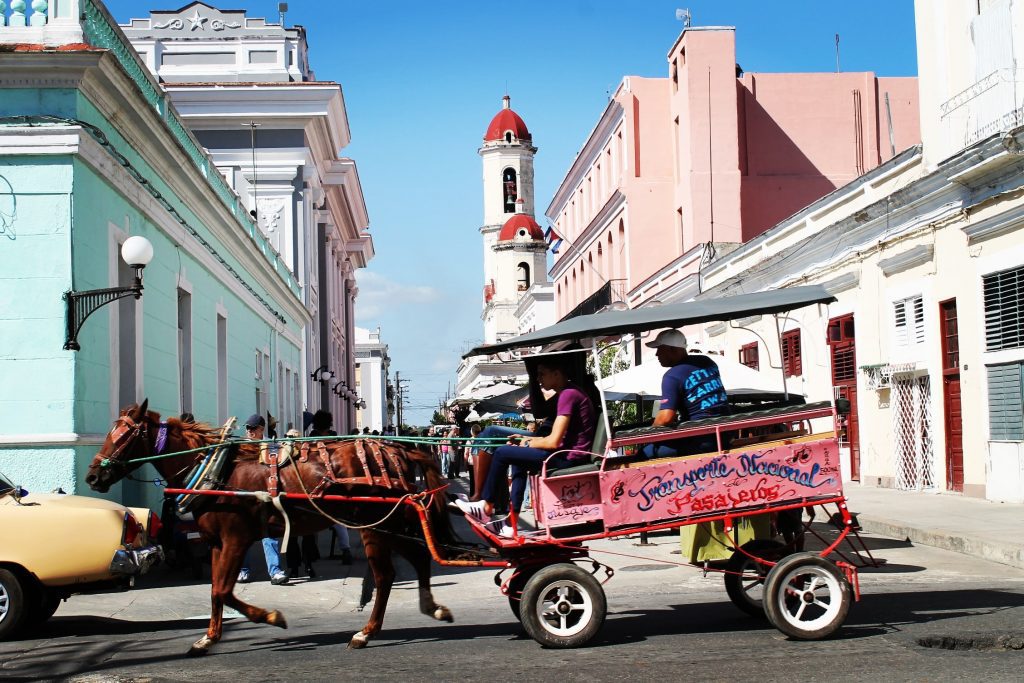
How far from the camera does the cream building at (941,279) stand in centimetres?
1698

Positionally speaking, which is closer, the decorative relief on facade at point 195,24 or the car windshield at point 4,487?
the car windshield at point 4,487

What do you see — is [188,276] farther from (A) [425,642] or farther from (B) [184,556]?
(A) [425,642]

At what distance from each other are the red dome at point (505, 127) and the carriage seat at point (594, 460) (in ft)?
305

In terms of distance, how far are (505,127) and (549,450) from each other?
93457 millimetres

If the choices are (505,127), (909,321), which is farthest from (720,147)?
(505,127)

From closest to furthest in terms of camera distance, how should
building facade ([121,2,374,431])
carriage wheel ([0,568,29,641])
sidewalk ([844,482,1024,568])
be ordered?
1. carriage wheel ([0,568,29,641])
2. sidewalk ([844,482,1024,568])
3. building facade ([121,2,374,431])

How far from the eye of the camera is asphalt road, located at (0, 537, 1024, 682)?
6996 mm

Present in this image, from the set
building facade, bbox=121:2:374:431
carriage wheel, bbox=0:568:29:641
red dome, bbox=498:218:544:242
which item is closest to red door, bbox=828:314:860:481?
building facade, bbox=121:2:374:431

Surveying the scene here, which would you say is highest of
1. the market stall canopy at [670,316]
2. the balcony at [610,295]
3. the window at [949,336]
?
the balcony at [610,295]

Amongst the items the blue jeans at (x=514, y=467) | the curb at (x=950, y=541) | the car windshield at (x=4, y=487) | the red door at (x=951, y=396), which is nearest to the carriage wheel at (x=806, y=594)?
the blue jeans at (x=514, y=467)

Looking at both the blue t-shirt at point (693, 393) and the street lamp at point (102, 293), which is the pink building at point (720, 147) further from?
the blue t-shirt at point (693, 393)

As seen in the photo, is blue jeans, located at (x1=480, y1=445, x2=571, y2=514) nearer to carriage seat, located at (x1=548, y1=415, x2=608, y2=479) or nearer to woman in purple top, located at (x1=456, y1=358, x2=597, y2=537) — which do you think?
woman in purple top, located at (x1=456, y1=358, x2=597, y2=537)

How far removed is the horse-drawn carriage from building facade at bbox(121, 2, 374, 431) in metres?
20.7

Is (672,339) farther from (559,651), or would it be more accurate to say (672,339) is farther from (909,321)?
(909,321)
